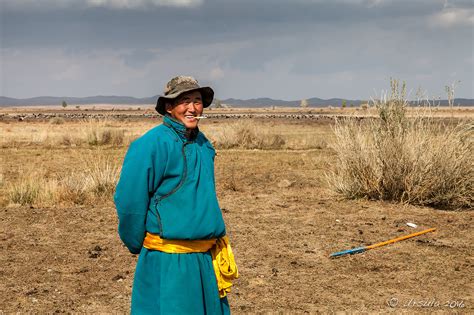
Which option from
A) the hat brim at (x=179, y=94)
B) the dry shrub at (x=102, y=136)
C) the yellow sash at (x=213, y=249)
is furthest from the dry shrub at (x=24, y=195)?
the dry shrub at (x=102, y=136)

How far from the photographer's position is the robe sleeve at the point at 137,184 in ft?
10.3

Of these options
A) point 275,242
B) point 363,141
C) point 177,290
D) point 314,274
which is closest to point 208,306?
point 177,290

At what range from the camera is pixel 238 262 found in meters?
7.04

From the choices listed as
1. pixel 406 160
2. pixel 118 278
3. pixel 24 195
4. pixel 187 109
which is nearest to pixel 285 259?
pixel 118 278

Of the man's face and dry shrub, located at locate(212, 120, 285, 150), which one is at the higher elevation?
the man's face

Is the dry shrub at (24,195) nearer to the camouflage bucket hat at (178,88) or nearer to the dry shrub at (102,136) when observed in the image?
the camouflage bucket hat at (178,88)

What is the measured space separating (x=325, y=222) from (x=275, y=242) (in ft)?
4.49

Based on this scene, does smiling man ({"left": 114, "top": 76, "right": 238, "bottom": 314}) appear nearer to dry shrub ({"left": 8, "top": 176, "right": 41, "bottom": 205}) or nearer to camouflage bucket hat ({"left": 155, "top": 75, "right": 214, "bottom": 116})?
camouflage bucket hat ({"left": 155, "top": 75, "right": 214, "bottom": 116})

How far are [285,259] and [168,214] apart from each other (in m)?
4.17

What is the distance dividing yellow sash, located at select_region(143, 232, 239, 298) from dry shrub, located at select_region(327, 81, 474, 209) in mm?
6957

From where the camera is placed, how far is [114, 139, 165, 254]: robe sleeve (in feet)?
10.3

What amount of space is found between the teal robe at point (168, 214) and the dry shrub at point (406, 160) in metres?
→ 7.15

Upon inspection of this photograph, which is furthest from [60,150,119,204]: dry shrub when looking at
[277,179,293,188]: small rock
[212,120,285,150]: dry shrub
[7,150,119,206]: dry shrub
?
[212,120,285,150]: dry shrub

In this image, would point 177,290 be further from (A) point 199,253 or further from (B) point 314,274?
(B) point 314,274
